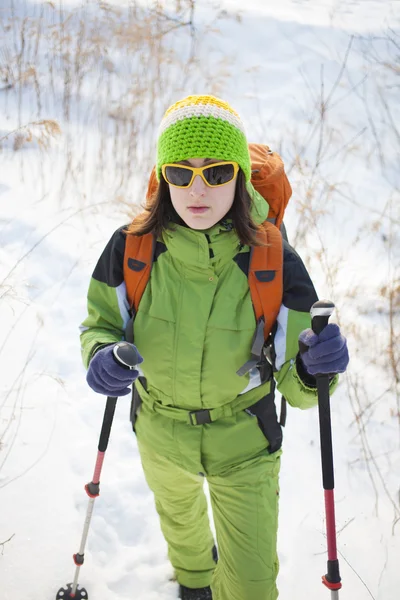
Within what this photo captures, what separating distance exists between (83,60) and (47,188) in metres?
1.95

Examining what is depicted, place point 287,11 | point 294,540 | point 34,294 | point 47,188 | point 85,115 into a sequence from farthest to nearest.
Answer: point 287,11 < point 85,115 < point 47,188 < point 34,294 < point 294,540

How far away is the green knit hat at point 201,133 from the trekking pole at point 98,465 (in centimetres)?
67

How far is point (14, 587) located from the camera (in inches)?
100

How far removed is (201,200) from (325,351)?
65 centimetres

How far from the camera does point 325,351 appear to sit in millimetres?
1773

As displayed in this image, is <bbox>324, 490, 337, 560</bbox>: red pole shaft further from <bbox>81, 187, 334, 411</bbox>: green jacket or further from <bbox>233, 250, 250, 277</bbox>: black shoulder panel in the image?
<bbox>233, 250, 250, 277</bbox>: black shoulder panel

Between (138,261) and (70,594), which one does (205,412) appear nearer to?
(138,261)

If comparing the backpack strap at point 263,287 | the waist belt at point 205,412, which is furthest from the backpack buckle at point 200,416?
the backpack strap at point 263,287

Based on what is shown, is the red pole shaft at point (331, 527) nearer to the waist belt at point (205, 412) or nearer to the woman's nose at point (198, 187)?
the waist belt at point (205, 412)

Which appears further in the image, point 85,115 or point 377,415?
point 85,115

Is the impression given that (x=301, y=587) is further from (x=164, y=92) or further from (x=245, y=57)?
(x=245, y=57)

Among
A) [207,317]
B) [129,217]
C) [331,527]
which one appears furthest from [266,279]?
[129,217]

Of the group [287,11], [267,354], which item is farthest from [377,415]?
[287,11]

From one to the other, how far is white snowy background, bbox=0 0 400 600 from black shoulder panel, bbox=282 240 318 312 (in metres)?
1.61
